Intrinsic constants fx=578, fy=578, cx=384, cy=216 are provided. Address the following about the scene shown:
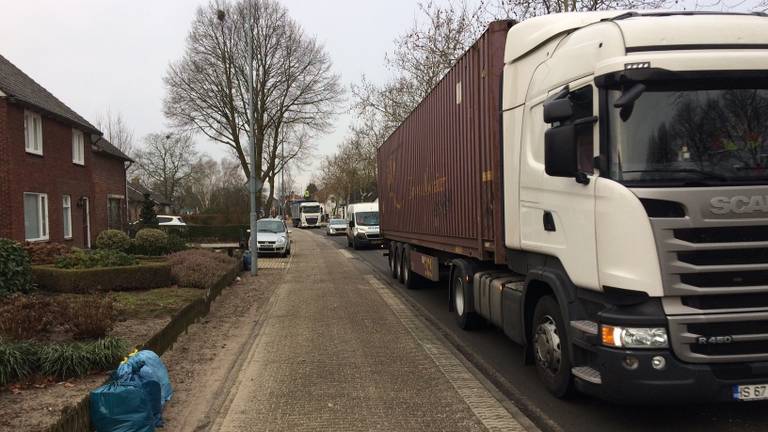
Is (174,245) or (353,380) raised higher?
(174,245)

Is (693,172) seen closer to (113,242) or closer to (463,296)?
(463,296)

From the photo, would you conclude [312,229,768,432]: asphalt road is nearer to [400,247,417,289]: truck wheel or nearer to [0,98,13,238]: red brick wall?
[400,247,417,289]: truck wheel

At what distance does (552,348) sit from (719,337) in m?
1.46

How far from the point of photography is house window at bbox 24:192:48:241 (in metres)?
17.2

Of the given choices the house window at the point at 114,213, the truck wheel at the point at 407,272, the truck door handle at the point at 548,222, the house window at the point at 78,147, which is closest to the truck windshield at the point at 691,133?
the truck door handle at the point at 548,222

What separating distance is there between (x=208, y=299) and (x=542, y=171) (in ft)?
24.4

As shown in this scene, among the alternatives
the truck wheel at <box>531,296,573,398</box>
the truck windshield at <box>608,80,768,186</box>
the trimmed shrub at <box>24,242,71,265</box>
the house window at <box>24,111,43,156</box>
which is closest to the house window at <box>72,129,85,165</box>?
the house window at <box>24,111,43,156</box>

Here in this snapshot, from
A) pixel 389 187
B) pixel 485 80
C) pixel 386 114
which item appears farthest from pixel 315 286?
pixel 386 114

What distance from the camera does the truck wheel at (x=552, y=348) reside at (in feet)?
16.0

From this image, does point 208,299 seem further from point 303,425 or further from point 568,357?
point 568,357

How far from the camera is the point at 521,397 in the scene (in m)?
5.35

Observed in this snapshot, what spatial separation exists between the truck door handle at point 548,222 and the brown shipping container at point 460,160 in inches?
50.5

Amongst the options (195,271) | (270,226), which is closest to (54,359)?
(195,271)

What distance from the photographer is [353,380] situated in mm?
5957
